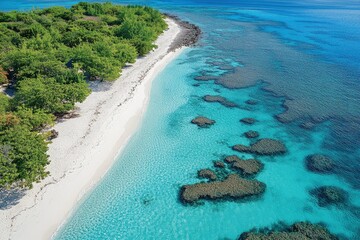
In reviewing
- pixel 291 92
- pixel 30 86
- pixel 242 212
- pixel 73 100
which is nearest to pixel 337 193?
pixel 242 212

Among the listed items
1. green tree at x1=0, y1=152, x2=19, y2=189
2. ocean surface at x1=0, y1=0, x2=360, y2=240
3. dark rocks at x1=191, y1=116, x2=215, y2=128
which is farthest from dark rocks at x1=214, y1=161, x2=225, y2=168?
green tree at x1=0, y1=152, x2=19, y2=189

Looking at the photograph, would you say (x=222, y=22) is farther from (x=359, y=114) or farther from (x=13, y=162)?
(x=13, y=162)

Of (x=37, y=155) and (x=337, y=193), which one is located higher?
(x=37, y=155)

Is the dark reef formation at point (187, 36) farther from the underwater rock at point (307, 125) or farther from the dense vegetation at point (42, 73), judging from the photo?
the underwater rock at point (307, 125)

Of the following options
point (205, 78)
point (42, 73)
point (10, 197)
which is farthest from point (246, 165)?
point (42, 73)

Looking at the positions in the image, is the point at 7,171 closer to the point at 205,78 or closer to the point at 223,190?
the point at 223,190

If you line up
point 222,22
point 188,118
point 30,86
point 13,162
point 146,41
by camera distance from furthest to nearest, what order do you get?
point 222,22
point 146,41
point 188,118
point 30,86
point 13,162

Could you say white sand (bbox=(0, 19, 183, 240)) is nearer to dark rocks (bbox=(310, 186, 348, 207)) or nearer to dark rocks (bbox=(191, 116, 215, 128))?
dark rocks (bbox=(191, 116, 215, 128))
